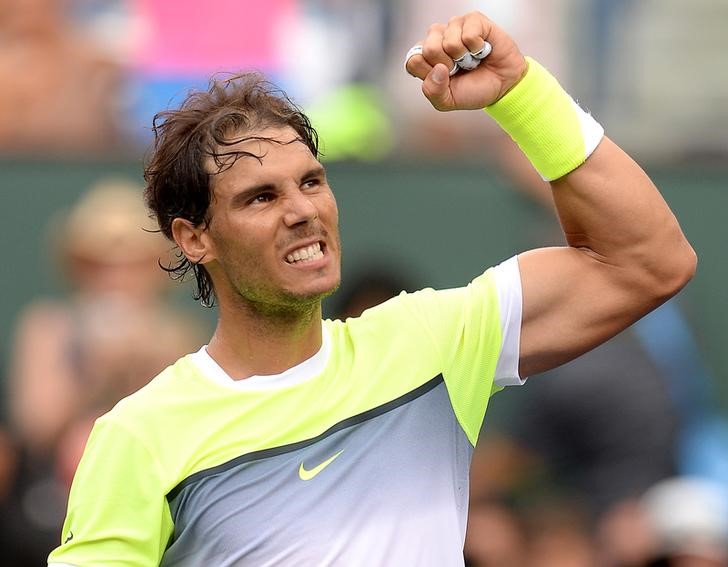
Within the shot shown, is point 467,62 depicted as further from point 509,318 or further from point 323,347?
point 323,347

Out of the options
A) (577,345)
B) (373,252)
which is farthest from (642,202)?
(373,252)

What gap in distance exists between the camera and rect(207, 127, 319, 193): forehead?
9.63 ft

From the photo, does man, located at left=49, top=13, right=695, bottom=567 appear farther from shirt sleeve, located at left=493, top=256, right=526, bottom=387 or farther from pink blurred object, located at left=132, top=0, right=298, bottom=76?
pink blurred object, located at left=132, top=0, right=298, bottom=76

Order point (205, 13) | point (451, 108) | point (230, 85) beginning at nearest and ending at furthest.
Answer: point (451, 108)
point (230, 85)
point (205, 13)

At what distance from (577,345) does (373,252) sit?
340 cm

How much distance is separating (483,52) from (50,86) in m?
3.94

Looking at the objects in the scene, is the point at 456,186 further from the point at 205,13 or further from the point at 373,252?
the point at 205,13

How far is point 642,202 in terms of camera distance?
9.87ft

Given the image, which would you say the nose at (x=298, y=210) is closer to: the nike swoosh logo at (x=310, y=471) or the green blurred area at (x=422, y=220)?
the nike swoosh logo at (x=310, y=471)

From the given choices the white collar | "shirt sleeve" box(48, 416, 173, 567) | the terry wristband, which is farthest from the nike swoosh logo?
the terry wristband

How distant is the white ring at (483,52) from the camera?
293cm

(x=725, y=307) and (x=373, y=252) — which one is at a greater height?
(x=373, y=252)

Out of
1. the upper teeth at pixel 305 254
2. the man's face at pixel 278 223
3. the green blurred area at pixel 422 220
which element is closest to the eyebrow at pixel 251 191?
the man's face at pixel 278 223

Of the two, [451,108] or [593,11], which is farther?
[593,11]
